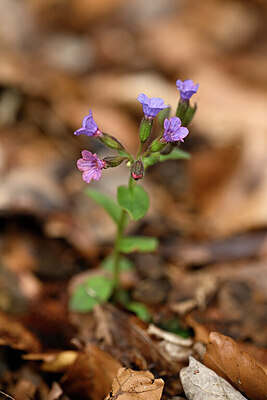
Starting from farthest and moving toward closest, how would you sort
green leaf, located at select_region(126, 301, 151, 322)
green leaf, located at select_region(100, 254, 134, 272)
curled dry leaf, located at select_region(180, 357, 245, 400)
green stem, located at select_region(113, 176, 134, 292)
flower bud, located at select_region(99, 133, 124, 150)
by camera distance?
1. green leaf, located at select_region(100, 254, 134, 272)
2. green leaf, located at select_region(126, 301, 151, 322)
3. green stem, located at select_region(113, 176, 134, 292)
4. flower bud, located at select_region(99, 133, 124, 150)
5. curled dry leaf, located at select_region(180, 357, 245, 400)

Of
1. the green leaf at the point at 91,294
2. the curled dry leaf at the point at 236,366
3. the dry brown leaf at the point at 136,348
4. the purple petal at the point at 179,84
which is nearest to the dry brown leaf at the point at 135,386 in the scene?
the dry brown leaf at the point at 136,348

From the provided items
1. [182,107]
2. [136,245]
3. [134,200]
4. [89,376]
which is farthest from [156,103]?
[89,376]

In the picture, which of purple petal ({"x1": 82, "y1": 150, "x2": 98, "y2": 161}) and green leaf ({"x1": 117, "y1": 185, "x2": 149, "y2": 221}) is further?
green leaf ({"x1": 117, "y1": 185, "x2": 149, "y2": 221})

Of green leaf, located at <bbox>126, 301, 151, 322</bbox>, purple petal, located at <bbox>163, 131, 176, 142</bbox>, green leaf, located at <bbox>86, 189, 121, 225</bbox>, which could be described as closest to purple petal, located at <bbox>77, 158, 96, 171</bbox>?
purple petal, located at <bbox>163, 131, 176, 142</bbox>

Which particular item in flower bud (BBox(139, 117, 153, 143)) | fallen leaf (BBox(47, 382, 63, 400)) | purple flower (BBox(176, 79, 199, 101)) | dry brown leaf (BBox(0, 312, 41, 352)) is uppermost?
purple flower (BBox(176, 79, 199, 101))

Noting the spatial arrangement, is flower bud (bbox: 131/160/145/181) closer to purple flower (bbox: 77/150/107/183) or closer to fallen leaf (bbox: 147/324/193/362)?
purple flower (bbox: 77/150/107/183)

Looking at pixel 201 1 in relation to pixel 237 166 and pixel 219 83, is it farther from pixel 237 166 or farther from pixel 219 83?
pixel 237 166

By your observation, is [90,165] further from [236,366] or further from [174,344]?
[236,366]
